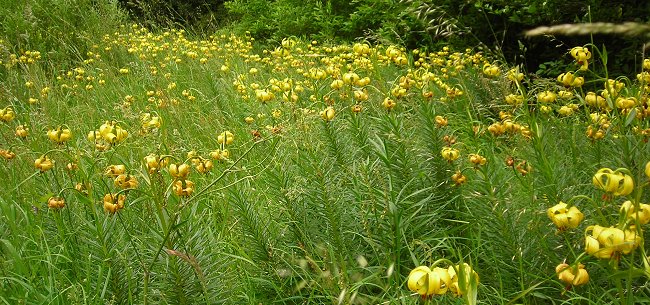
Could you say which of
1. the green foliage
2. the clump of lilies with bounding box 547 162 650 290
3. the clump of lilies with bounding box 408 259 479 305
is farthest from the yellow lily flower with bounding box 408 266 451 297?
the green foliage

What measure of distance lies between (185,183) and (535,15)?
276 centimetres

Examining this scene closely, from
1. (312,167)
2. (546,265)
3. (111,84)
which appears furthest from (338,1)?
(546,265)

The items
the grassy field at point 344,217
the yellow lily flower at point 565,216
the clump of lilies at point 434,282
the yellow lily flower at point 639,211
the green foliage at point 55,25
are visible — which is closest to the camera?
the clump of lilies at point 434,282

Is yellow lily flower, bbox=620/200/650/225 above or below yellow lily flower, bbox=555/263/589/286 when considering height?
above

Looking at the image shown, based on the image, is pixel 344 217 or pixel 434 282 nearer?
pixel 434 282

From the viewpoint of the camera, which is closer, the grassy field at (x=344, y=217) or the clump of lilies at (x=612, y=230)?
the clump of lilies at (x=612, y=230)

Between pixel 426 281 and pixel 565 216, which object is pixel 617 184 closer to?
pixel 565 216

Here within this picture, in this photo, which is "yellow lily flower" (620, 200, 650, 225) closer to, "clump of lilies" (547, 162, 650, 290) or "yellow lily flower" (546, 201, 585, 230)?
"clump of lilies" (547, 162, 650, 290)

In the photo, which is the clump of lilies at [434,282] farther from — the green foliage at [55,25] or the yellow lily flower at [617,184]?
the green foliage at [55,25]

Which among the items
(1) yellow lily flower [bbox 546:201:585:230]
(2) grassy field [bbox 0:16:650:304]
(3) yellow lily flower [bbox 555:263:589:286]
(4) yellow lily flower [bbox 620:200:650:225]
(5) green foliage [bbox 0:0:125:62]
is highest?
(4) yellow lily flower [bbox 620:200:650:225]

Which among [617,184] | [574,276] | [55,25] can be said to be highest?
[617,184]

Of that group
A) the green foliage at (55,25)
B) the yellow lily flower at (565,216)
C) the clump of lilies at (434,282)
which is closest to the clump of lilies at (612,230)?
the yellow lily flower at (565,216)

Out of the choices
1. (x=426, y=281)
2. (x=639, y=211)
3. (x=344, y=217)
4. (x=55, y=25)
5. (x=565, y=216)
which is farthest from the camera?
(x=55, y=25)

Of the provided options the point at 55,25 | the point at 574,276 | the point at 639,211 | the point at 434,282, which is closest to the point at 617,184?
Result: the point at 639,211
